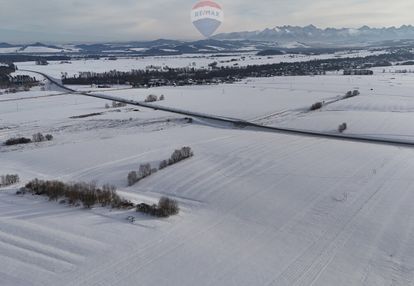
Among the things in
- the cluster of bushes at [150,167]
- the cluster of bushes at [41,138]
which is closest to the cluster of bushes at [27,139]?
the cluster of bushes at [41,138]

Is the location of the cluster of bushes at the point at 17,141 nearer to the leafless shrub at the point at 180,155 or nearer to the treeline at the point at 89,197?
the leafless shrub at the point at 180,155

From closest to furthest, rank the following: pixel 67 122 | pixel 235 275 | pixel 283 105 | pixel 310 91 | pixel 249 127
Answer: pixel 235 275 → pixel 249 127 → pixel 67 122 → pixel 283 105 → pixel 310 91

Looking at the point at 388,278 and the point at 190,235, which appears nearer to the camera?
the point at 388,278

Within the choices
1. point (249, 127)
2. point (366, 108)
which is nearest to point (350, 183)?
point (249, 127)

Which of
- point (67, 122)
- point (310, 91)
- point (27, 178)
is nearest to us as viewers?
point (27, 178)

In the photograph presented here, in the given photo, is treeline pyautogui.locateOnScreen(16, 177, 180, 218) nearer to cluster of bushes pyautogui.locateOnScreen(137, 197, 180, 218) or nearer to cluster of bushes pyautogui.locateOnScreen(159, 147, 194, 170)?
cluster of bushes pyautogui.locateOnScreen(137, 197, 180, 218)

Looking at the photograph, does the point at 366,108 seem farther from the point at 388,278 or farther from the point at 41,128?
the point at 388,278
